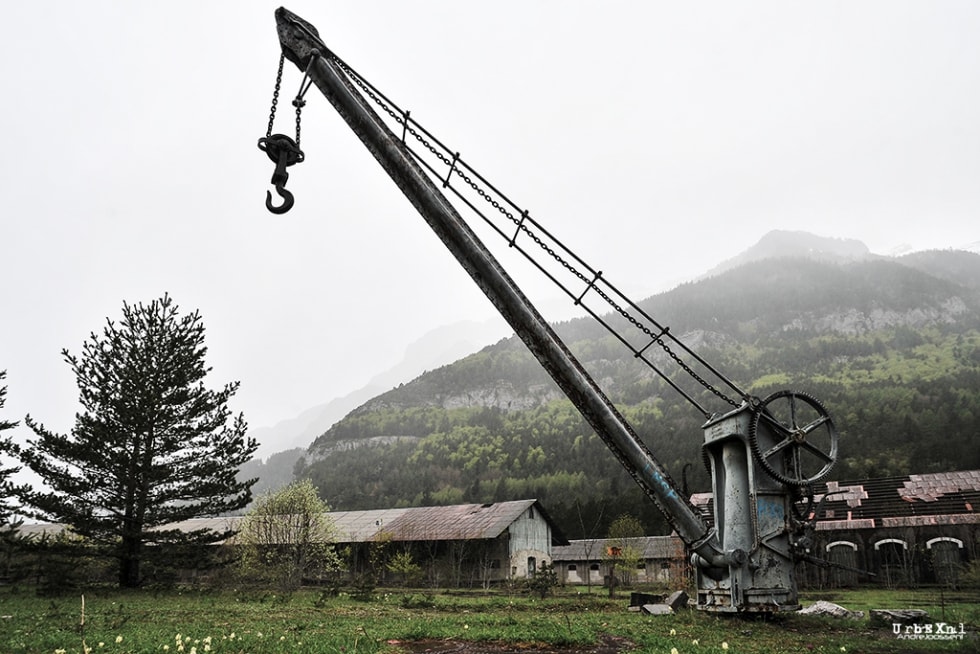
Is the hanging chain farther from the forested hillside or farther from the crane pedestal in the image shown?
the forested hillside

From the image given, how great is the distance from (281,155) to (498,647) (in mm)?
7761

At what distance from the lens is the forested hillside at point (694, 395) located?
64875 mm

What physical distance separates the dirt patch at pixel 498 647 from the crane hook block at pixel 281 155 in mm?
6461

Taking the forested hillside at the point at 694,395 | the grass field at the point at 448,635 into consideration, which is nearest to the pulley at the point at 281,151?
the grass field at the point at 448,635

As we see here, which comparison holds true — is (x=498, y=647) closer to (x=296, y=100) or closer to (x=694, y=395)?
(x=296, y=100)

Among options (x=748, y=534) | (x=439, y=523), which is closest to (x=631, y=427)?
(x=748, y=534)

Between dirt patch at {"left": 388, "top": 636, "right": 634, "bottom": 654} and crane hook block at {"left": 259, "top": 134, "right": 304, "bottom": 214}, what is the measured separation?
6.46 meters

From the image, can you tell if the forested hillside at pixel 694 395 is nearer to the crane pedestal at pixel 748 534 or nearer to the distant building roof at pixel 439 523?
the distant building roof at pixel 439 523

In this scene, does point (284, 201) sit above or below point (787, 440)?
above

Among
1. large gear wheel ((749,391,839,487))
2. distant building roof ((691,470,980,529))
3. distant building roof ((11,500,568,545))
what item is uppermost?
large gear wheel ((749,391,839,487))

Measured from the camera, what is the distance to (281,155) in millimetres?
9688

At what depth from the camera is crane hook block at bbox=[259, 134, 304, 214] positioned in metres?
9.50

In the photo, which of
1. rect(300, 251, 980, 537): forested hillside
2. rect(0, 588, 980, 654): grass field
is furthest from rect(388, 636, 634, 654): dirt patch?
rect(300, 251, 980, 537): forested hillside

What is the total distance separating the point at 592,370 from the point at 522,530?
89.7 m
